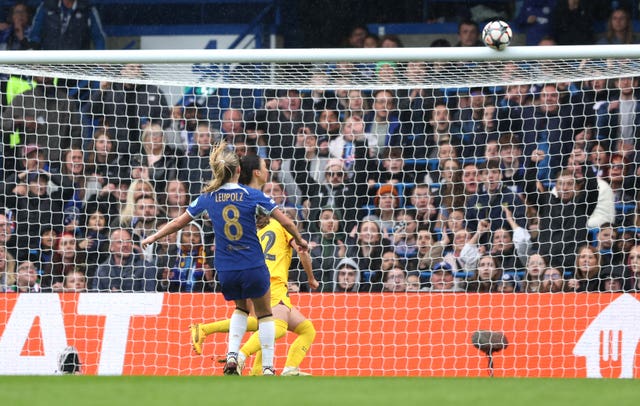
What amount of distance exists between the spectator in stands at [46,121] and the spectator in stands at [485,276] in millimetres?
3664

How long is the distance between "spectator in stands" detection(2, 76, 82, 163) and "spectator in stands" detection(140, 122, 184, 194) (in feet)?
2.00

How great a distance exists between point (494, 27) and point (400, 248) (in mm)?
2597

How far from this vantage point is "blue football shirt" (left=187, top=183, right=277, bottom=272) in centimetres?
707

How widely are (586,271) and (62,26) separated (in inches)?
260

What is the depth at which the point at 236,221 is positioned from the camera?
7.07 metres

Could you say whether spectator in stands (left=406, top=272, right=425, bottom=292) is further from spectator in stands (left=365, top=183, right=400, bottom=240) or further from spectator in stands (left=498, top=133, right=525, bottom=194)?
spectator in stands (left=498, top=133, right=525, bottom=194)

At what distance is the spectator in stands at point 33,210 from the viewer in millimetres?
9703

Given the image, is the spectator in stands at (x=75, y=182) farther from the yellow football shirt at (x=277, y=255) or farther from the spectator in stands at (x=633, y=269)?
the spectator in stands at (x=633, y=269)

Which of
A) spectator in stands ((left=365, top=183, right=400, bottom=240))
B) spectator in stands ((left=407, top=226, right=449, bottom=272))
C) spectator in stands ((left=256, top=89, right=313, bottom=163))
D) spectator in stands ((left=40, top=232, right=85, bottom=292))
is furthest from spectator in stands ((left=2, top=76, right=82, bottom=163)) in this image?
spectator in stands ((left=407, top=226, right=449, bottom=272))

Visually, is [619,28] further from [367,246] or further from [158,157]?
[158,157]

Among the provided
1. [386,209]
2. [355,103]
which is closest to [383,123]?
[355,103]

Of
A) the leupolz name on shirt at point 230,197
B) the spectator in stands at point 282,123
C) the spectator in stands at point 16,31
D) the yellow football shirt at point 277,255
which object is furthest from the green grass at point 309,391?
the spectator in stands at point 16,31

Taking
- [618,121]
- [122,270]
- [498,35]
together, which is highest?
[498,35]

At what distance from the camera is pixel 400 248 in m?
9.59
